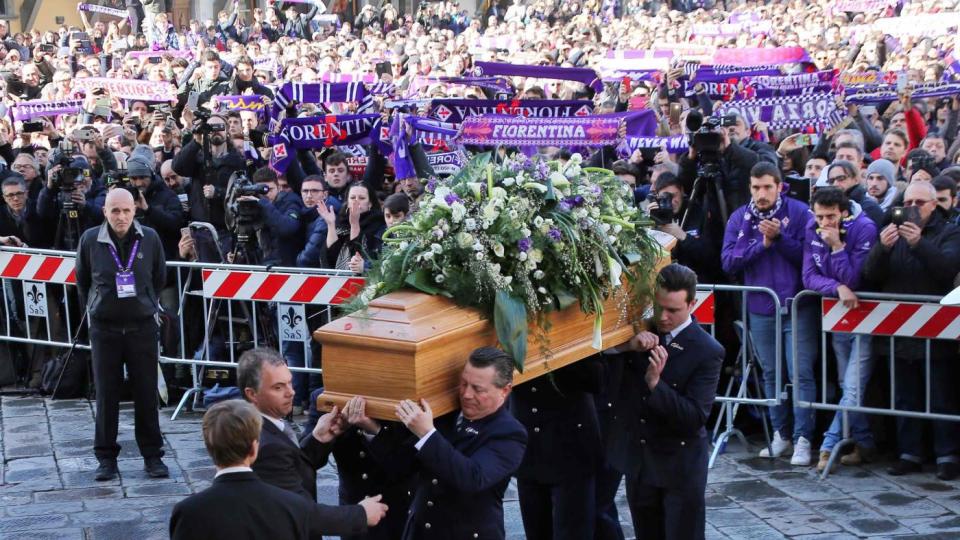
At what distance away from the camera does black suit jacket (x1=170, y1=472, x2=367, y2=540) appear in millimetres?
4656

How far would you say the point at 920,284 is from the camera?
8672 millimetres

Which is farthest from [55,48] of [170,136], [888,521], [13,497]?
[888,521]

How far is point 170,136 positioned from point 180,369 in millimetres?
4054

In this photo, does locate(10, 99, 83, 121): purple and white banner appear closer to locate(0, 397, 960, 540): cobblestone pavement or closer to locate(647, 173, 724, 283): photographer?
locate(0, 397, 960, 540): cobblestone pavement

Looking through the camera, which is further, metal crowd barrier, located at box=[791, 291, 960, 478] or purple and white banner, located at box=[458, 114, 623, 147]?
purple and white banner, located at box=[458, 114, 623, 147]

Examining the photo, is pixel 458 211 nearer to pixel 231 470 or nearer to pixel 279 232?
pixel 231 470

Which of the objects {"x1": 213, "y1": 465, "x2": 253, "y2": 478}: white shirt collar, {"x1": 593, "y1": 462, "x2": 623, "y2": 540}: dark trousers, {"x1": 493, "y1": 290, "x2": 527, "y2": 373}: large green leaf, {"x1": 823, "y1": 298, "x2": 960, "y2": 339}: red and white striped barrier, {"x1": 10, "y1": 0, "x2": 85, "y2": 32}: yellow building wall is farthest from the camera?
{"x1": 10, "y1": 0, "x2": 85, "y2": 32}: yellow building wall

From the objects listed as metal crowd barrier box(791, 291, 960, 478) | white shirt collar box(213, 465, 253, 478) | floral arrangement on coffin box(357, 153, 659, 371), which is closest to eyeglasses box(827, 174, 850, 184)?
A: metal crowd barrier box(791, 291, 960, 478)

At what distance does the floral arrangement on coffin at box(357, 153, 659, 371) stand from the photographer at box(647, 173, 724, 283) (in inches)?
119

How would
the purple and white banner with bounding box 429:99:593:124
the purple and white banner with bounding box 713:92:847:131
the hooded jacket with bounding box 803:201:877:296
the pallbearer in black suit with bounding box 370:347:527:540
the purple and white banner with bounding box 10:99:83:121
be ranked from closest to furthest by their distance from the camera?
the pallbearer in black suit with bounding box 370:347:527:540 → the hooded jacket with bounding box 803:201:877:296 → the purple and white banner with bounding box 429:99:593:124 → the purple and white banner with bounding box 713:92:847:131 → the purple and white banner with bounding box 10:99:83:121

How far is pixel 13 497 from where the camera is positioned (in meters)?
8.63

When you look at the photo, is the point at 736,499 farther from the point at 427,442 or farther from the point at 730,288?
the point at 427,442

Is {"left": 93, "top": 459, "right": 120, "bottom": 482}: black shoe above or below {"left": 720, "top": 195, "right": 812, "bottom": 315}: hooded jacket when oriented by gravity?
below

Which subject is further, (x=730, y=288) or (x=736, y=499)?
(x=730, y=288)
